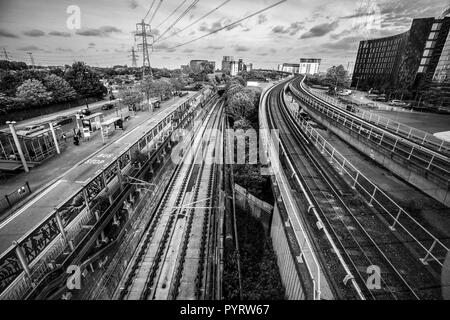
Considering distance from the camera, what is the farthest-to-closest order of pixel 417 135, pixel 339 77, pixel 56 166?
pixel 339 77 → pixel 417 135 → pixel 56 166

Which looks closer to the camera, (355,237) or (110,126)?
(355,237)

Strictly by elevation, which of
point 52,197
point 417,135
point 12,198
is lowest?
point 52,197

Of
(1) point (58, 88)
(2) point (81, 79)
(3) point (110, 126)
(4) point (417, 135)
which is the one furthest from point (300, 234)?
(2) point (81, 79)

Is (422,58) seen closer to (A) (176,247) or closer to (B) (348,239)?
(B) (348,239)

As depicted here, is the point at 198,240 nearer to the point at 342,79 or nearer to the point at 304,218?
the point at 304,218

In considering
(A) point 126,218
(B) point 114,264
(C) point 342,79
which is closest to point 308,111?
(A) point 126,218

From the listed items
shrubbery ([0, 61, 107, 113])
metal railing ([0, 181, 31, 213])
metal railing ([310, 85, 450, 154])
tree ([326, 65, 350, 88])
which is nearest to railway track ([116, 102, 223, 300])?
metal railing ([0, 181, 31, 213])

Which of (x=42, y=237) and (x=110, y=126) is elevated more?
(x=42, y=237)

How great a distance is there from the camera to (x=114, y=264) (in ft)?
30.0

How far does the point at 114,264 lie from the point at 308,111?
32.5m

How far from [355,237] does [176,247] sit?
792cm

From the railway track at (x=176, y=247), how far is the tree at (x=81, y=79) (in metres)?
41.0

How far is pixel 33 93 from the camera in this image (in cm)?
3284
